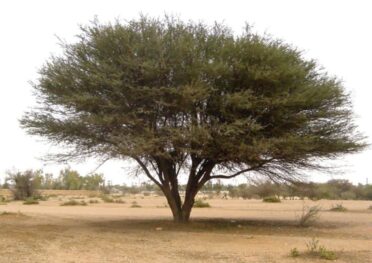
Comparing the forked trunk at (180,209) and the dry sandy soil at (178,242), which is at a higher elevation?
the forked trunk at (180,209)

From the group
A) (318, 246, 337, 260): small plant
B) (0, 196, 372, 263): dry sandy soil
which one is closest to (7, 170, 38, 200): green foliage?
(0, 196, 372, 263): dry sandy soil

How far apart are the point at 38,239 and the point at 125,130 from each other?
5311 mm

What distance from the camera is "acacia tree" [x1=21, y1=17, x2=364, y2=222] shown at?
2012cm

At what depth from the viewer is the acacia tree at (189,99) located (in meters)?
20.1

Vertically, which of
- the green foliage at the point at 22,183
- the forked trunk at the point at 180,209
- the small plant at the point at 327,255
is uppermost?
the green foliage at the point at 22,183

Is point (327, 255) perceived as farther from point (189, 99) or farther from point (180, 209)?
point (180, 209)

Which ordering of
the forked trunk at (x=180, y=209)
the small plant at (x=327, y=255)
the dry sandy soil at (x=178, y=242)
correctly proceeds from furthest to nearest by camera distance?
the forked trunk at (x=180, y=209), the dry sandy soil at (x=178, y=242), the small plant at (x=327, y=255)

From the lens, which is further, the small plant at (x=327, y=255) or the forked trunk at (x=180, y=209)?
the forked trunk at (x=180, y=209)

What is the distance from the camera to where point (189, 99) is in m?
19.8

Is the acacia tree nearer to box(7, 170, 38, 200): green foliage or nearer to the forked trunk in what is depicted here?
the forked trunk

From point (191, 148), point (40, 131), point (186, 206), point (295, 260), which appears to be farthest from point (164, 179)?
point (295, 260)

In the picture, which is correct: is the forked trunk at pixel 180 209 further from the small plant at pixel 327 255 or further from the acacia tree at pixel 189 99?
the small plant at pixel 327 255

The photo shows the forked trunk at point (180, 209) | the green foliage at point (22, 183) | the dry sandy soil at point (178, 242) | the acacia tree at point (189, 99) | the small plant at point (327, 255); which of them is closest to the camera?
the small plant at point (327, 255)

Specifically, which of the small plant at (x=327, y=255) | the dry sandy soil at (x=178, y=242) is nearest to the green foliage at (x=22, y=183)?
the dry sandy soil at (x=178, y=242)
